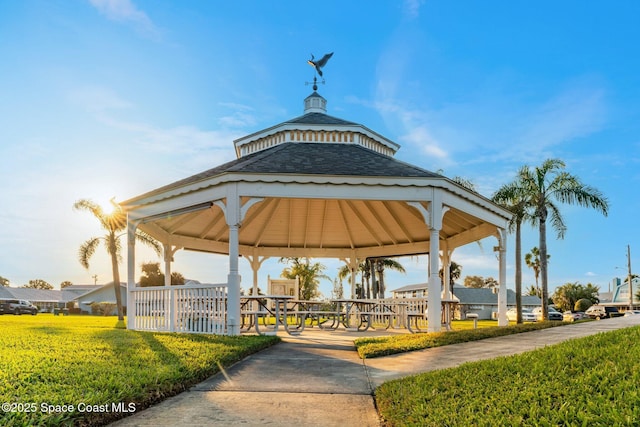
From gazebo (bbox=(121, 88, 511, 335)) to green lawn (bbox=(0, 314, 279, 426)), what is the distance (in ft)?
9.53

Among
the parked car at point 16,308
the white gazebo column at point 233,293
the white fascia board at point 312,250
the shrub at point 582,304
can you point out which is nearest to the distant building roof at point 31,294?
the parked car at point 16,308

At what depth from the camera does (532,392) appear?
4562 mm

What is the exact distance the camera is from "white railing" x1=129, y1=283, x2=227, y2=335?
1153cm

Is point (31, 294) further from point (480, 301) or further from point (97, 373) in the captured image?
point (97, 373)

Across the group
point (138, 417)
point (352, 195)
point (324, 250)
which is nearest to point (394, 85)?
point (352, 195)

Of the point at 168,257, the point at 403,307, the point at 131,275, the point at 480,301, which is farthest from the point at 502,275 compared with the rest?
the point at 480,301

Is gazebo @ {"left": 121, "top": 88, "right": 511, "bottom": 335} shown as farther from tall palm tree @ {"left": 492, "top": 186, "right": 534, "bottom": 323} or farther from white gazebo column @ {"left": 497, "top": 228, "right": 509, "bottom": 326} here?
tall palm tree @ {"left": 492, "top": 186, "right": 534, "bottom": 323}

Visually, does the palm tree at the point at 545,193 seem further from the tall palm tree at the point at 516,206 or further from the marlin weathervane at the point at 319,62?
the marlin weathervane at the point at 319,62

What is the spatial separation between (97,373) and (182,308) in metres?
6.56

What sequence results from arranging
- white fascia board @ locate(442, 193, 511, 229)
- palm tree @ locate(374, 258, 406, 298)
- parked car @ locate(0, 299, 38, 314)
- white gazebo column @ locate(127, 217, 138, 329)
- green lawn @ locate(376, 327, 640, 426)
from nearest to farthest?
green lawn @ locate(376, 327, 640, 426) → white fascia board @ locate(442, 193, 511, 229) → white gazebo column @ locate(127, 217, 138, 329) → palm tree @ locate(374, 258, 406, 298) → parked car @ locate(0, 299, 38, 314)

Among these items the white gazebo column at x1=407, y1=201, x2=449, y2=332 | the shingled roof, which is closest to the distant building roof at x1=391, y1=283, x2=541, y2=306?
the shingled roof

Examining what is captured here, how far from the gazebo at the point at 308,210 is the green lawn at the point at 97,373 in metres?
2.91

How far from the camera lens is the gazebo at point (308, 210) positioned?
11583 mm

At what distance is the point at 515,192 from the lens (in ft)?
75.2
